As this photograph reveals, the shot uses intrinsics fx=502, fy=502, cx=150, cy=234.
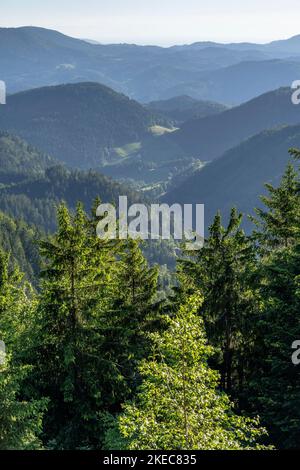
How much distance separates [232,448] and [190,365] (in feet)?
9.06

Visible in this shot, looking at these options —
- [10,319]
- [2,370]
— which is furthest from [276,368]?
[10,319]

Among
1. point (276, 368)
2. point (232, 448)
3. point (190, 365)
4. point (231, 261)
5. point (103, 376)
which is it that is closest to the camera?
point (232, 448)

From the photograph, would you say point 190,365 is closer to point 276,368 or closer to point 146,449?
point 146,449

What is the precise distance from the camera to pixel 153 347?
56.7 ft

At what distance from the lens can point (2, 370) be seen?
16438 mm

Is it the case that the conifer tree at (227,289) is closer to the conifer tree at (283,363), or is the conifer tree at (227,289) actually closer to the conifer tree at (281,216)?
the conifer tree at (281,216)

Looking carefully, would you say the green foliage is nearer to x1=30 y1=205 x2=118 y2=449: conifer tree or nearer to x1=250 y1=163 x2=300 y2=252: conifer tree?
x1=30 y1=205 x2=118 y2=449: conifer tree

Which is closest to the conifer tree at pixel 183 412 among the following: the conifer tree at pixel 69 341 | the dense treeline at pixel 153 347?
the dense treeline at pixel 153 347

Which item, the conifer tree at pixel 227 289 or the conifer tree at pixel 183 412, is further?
the conifer tree at pixel 227 289

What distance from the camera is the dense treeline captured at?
605 inches

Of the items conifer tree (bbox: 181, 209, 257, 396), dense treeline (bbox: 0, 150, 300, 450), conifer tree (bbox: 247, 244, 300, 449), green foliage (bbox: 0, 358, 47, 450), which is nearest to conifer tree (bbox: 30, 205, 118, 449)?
dense treeline (bbox: 0, 150, 300, 450)

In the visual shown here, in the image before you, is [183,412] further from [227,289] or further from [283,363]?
[227,289]

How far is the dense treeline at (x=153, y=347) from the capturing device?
1537 centimetres

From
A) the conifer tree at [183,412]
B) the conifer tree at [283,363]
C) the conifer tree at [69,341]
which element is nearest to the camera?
the conifer tree at [183,412]
